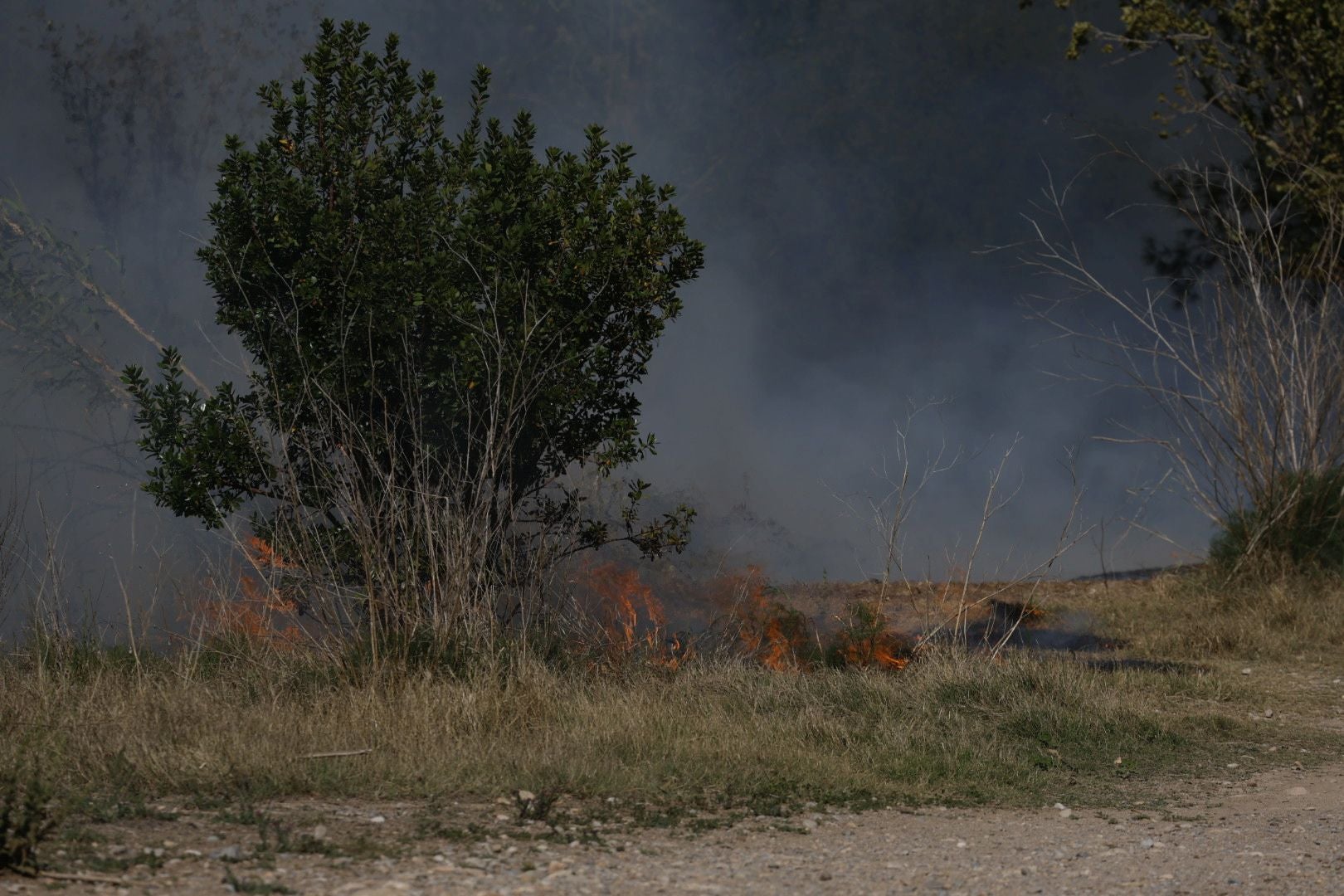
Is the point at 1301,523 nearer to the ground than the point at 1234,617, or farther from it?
farther from it

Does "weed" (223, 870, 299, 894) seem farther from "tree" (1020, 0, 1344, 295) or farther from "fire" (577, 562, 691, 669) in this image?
"tree" (1020, 0, 1344, 295)

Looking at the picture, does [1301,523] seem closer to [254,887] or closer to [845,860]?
[845,860]

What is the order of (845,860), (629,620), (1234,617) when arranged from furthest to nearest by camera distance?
(1234,617) < (629,620) < (845,860)

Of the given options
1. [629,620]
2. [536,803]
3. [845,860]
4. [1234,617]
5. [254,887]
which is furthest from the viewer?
[1234,617]

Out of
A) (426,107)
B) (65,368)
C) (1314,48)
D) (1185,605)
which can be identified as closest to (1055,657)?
(1185,605)

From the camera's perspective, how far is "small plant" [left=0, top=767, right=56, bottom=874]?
3564 mm

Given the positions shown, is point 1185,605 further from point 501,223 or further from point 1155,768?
point 501,223

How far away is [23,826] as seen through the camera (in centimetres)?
365

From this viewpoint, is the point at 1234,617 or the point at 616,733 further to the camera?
the point at 1234,617

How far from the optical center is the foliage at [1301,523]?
1328 centimetres

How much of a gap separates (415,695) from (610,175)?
4353mm

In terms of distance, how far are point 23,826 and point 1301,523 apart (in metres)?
13.3

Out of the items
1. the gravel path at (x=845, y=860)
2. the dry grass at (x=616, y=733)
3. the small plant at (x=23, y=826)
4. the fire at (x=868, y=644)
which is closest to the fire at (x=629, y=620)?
the dry grass at (x=616, y=733)

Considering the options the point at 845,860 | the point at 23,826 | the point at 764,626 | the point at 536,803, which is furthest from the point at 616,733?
the point at 764,626
